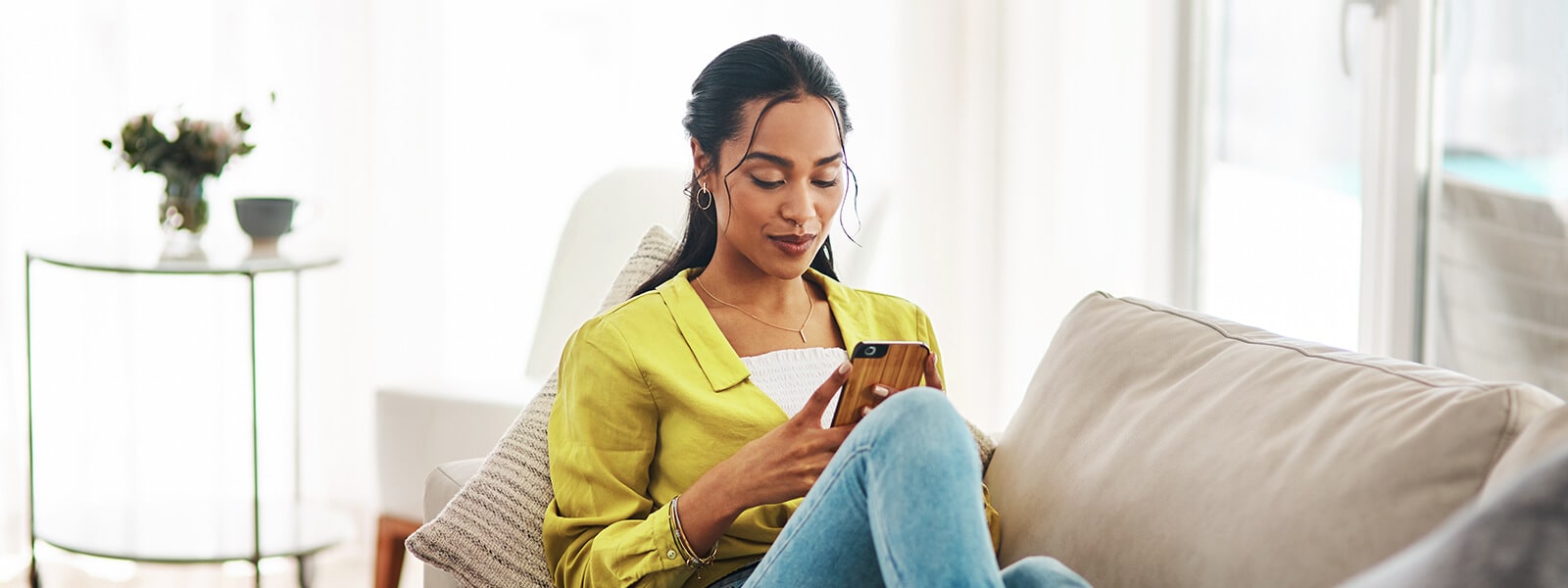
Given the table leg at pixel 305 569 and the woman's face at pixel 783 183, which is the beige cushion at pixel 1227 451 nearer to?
the woman's face at pixel 783 183

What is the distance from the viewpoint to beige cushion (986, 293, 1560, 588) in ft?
3.33

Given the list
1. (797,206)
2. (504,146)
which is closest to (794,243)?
(797,206)

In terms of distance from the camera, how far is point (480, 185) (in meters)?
3.13

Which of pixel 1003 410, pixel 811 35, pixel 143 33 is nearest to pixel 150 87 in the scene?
pixel 143 33

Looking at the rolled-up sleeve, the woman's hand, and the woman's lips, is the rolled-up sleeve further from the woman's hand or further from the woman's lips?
the woman's lips

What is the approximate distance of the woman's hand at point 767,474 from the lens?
1256 millimetres

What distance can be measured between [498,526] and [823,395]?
1.33 feet

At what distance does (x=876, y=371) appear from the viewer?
126cm

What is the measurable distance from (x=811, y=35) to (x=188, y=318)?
1.41 m

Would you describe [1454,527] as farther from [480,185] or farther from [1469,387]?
[480,185]

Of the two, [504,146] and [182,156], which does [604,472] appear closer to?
[182,156]

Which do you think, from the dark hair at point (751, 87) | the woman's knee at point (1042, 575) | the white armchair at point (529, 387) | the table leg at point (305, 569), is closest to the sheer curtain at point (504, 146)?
the table leg at point (305, 569)

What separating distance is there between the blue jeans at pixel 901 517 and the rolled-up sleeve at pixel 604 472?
148mm

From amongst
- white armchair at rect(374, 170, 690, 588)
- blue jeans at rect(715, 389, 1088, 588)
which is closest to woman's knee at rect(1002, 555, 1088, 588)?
blue jeans at rect(715, 389, 1088, 588)
